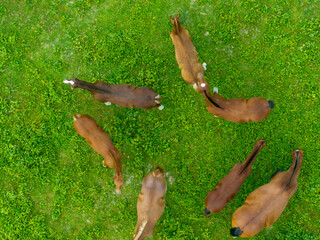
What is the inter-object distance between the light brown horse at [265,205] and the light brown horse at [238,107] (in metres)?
1.64

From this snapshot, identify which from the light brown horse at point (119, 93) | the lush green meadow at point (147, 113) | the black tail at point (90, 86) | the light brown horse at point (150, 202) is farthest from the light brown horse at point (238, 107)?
the black tail at point (90, 86)

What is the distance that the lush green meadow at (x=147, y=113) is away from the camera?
896 centimetres

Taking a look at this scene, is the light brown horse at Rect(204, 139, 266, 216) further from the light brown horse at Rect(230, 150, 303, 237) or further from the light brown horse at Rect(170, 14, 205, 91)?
the light brown horse at Rect(170, 14, 205, 91)

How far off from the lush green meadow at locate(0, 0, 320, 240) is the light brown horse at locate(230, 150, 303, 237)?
3.83 ft

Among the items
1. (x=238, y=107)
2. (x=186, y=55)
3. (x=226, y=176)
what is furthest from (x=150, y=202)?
(x=186, y=55)

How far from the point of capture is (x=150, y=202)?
7.77 m

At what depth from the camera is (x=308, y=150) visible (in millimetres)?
8922

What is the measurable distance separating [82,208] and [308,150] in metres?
6.91

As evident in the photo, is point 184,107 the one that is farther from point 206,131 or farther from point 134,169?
point 134,169

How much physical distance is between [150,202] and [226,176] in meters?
2.05

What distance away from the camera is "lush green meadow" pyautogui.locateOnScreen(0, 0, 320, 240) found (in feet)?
29.4

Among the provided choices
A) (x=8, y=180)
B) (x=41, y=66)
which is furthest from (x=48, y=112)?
(x=8, y=180)

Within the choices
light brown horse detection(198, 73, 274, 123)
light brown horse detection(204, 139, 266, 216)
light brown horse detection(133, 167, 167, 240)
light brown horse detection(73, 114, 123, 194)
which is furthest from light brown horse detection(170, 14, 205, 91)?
light brown horse detection(73, 114, 123, 194)

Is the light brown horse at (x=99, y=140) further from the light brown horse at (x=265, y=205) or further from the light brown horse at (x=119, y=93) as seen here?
the light brown horse at (x=265, y=205)
